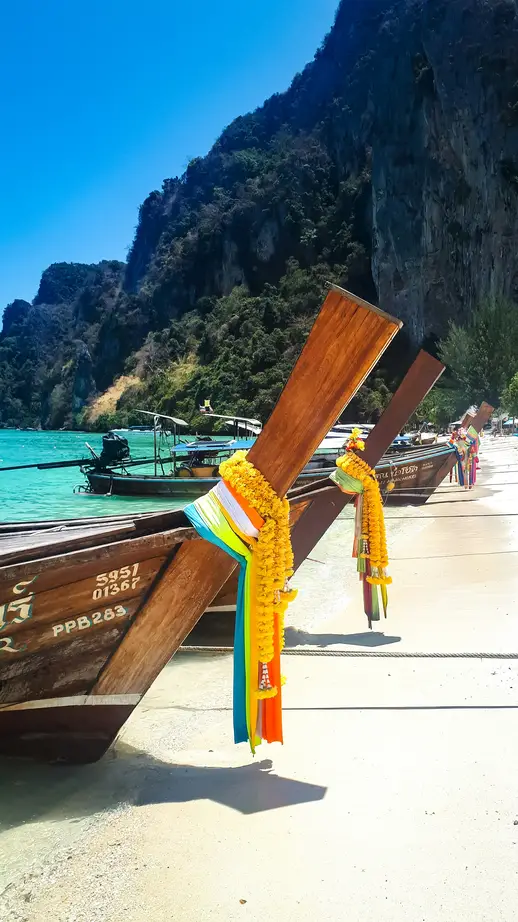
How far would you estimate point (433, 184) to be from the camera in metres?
50.4

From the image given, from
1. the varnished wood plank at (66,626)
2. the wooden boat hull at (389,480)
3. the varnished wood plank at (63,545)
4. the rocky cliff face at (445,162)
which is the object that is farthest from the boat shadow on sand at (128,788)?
the rocky cliff face at (445,162)

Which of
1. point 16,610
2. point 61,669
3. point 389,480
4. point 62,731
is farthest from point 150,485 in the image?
point 16,610

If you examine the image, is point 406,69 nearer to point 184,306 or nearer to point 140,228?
point 184,306

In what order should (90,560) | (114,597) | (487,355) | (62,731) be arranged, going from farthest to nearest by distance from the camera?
1. (487,355)
2. (62,731)
3. (114,597)
4. (90,560)

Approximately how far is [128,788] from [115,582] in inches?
44.9

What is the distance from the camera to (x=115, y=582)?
3.29 metres

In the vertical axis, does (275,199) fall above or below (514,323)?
above

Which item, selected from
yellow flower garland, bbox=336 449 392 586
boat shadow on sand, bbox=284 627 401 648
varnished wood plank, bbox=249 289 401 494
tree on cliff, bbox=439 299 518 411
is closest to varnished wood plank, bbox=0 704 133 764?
varnished wood plank, bbox=249 289 401 494

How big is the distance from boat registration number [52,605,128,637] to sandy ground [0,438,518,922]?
3.04ft

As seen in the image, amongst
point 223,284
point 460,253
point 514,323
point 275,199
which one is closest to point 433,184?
point 460,253

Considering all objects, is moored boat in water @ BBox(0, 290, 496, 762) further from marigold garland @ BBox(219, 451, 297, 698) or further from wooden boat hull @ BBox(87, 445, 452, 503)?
wooden boat hull @ BBox(87, 445, 452, 503)

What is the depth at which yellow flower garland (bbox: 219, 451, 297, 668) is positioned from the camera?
10.0 feet

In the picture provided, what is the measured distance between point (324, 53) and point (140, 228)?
5223cm

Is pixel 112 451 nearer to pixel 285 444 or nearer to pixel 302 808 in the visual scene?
pixel 285 444
